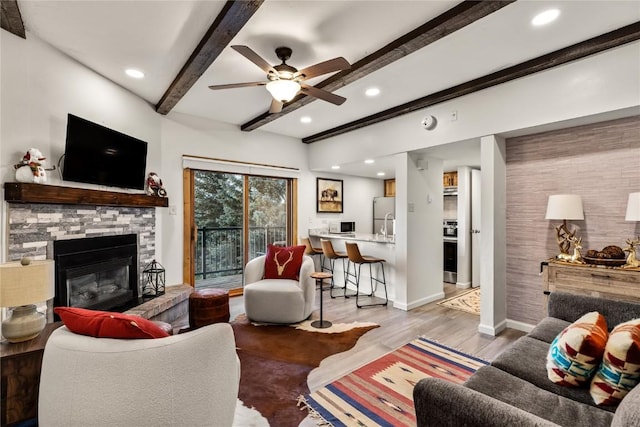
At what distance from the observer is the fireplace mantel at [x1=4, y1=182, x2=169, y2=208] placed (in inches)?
82.6

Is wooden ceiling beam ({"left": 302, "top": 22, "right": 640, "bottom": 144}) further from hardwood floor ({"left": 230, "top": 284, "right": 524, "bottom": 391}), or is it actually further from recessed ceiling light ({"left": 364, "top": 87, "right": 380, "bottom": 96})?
hardwood floor ({"left": 230, "top": 284, "right": 524, "bottom": 391})

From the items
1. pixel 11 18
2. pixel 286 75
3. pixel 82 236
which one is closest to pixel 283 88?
pixel 286 75

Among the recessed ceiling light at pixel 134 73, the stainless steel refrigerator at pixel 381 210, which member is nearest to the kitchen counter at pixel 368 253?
the stainless steel refrigerator at pixel 381 210

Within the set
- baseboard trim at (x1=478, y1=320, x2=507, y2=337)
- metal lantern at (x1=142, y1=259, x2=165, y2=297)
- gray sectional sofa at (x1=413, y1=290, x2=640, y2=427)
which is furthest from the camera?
metal lantern at (x1=142, y1=259, x2=165, y2=297)

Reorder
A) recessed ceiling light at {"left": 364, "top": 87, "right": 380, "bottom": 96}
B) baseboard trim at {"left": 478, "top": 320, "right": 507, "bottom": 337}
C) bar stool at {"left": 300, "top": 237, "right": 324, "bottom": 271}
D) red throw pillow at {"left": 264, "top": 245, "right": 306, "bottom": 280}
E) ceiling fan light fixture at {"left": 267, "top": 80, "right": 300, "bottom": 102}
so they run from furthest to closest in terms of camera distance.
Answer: bar stool at {"left": 300, "top": 237, "right": 324, "bottom": 271} < red throw pillow at {"left": 264, "top": 245, "right": 306, "bottom": 280} < recessed ceiling light at {"left": 364, "top": 87, "right": 380, "bottom": 96} < baseboard trim at {"left": 478, "top": 320, "right": 507, "bottom": 337} < ceiling fan light fixture at {"left": 267, "top": 80, "right": 300, "bottom": 102}

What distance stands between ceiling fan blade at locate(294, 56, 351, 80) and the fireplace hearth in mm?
2509

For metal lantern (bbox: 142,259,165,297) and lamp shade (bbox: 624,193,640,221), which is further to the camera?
metal lantern (bbox: 142,259,165,297)

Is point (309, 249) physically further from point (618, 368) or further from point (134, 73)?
point (618, 368)

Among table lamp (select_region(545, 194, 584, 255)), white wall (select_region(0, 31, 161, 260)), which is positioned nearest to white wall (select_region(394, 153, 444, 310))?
table lamp (select_region(545, 194, 584, 255))

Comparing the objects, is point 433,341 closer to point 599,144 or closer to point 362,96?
point 599,144

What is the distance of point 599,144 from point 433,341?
2.45 meters

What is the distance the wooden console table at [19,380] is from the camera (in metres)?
1.58

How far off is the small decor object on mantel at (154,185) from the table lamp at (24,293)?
2.07 meters

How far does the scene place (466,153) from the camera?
4125 mm
